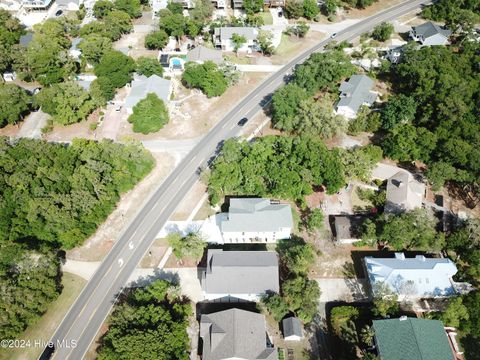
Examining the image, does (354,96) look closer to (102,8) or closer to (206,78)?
(206,78)

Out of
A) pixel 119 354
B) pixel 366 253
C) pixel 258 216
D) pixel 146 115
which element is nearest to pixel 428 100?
pixel 366 253

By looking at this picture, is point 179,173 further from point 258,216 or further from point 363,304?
point 363,304

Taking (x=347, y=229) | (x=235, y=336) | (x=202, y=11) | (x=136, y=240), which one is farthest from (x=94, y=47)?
(x=235, y=336)

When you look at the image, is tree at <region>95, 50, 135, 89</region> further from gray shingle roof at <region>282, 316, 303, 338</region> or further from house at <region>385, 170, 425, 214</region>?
gray shingle roof at <region>282, 316, 303, 338</region>

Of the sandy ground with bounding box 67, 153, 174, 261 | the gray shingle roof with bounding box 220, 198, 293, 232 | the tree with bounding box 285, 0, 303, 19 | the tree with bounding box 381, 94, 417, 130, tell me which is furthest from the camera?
the tree with bounding box 285, 0, 303, 19

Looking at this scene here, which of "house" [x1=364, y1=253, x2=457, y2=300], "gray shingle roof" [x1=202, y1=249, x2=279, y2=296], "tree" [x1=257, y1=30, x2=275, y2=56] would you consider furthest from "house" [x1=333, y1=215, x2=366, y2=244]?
"tree" [x1=257, y1=30, x2=275, y2=56]

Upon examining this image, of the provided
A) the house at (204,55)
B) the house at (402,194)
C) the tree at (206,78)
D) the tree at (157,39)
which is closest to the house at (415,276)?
the house at (402,194)
